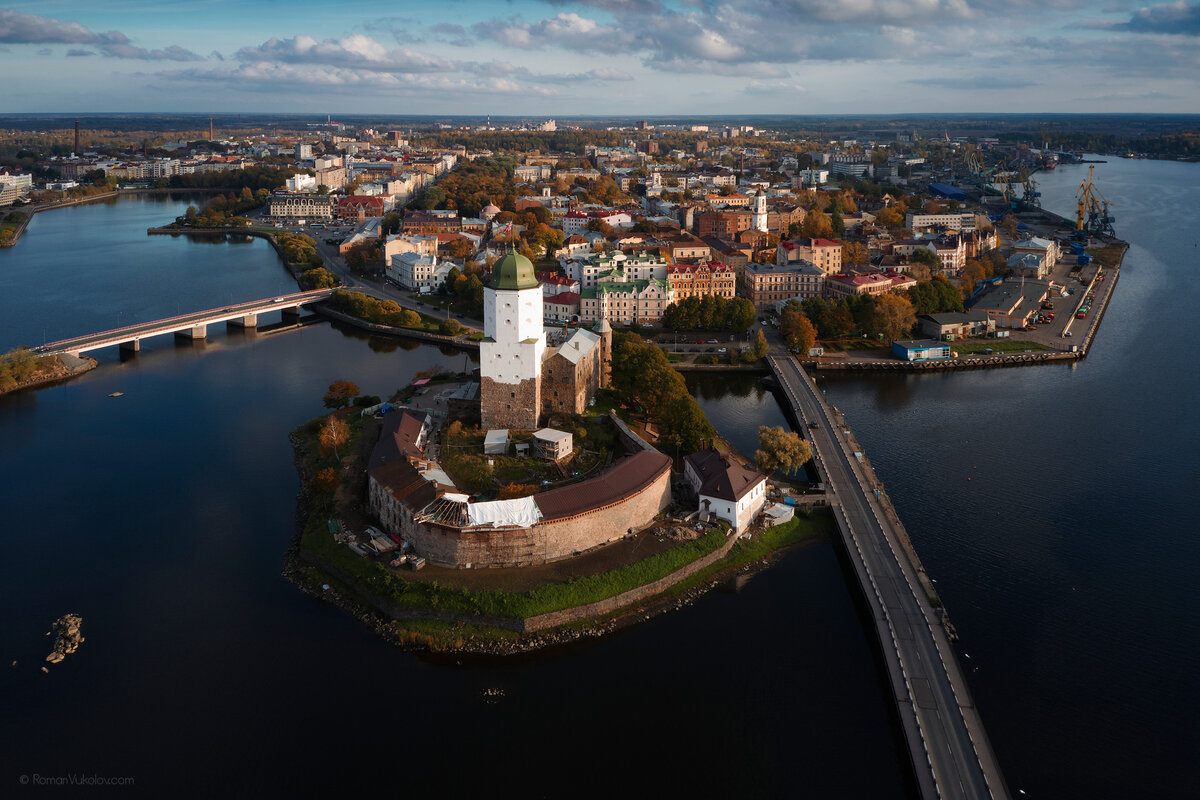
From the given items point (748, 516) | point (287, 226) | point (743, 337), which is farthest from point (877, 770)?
point (287, 226)

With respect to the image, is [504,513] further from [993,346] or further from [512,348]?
[993,346]

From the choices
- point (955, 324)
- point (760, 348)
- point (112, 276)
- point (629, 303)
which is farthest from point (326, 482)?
point (112, 276)

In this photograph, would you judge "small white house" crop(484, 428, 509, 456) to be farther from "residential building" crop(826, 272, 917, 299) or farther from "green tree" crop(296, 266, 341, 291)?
"green tree" crop(296, 266, 341, 291)

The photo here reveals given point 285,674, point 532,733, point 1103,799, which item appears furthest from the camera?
point 285,674

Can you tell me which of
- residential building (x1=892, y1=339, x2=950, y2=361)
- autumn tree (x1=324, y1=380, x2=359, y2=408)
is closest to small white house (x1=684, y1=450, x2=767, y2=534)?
autumn tree (x1=324, y1=380, x2=359, y2=408)

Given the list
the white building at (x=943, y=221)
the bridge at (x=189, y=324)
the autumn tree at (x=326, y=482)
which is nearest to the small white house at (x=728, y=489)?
the autumn tree at (x=326, y=482)

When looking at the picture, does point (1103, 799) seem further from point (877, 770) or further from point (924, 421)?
point (924, 421)

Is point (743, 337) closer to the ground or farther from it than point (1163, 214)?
→ closer to the ground
